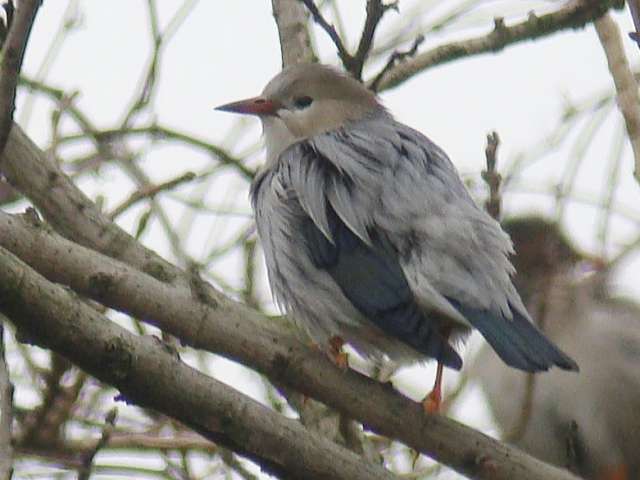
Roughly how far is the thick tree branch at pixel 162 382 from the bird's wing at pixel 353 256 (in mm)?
→ 647

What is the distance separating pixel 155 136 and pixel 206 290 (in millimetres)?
2252

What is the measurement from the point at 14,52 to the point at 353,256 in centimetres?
151

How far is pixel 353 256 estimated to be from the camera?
3.96 metres

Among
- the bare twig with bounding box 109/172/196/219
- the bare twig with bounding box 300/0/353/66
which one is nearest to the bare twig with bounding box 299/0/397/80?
the bare twig with bounding box 300/0/353/66

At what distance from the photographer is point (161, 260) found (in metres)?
4.02

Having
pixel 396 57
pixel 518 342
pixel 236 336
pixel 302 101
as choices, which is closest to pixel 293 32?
pixel 302 101

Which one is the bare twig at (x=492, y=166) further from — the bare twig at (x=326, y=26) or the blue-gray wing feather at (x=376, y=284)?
the bare twig at (x=326, y=26)

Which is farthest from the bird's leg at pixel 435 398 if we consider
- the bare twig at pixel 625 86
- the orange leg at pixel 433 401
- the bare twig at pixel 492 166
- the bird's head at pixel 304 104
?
the bird's head at pixel 304 104

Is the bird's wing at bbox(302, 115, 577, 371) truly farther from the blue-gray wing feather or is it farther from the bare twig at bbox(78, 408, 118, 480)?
the bare twig at bbox(78, 408, 118, 480)

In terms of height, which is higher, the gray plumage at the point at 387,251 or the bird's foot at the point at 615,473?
the gray plumage at the point at 387,251

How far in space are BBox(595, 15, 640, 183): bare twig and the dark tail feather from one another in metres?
0.55

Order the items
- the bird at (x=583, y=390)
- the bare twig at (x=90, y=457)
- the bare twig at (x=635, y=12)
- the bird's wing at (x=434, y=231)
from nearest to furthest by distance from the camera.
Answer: the bare twig at (x=635, y=12) < the bare twig at (x=90, y=457) < the bird's wing at (x=434, y=231) < the bird at (x=583, y=390)

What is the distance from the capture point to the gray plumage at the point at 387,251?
375 cm

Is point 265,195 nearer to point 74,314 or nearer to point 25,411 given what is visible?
point 25,411
